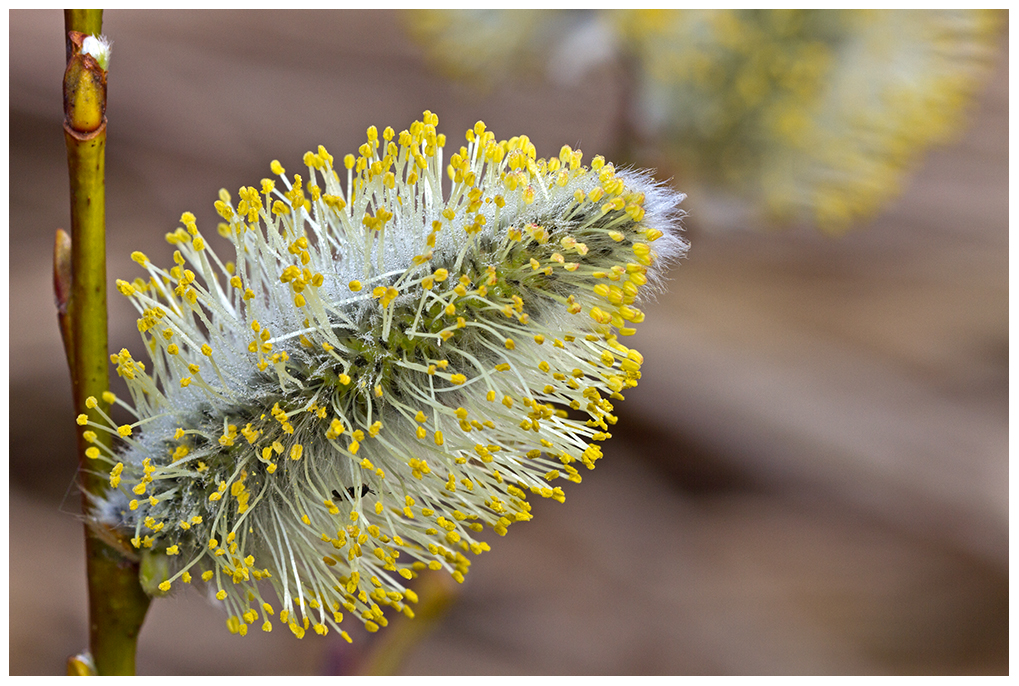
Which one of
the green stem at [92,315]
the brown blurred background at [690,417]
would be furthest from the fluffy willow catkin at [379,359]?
the brown blurred background at [690,417]

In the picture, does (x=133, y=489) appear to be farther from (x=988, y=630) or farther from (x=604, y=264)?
(x=988, y=630)

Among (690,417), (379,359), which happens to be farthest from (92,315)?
(690,417)

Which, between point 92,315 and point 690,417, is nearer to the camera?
point 92,315

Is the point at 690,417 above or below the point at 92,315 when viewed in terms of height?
below

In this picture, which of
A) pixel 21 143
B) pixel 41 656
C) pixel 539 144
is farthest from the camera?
pixel 539 144

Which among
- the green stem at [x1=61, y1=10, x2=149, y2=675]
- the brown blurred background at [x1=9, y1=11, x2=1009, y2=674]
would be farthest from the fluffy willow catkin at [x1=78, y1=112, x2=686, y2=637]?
the brown blurred background at [x1=9, y1=11, x2=1009, y2=674]

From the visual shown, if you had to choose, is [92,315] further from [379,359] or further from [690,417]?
[690,417]
